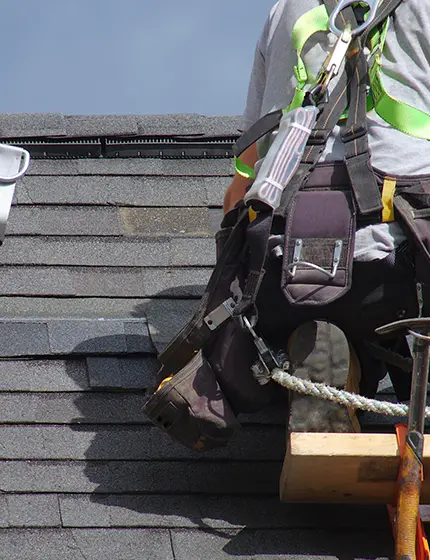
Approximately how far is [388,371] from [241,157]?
0.83m

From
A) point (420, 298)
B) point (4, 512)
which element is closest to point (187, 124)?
point (420, 298)

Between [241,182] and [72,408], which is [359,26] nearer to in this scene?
[241,182]

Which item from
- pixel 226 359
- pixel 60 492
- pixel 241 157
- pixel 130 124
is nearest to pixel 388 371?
pixel 226 359

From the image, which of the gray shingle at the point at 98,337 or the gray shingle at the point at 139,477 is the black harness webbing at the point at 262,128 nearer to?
the gray shingle at the point at 98,337

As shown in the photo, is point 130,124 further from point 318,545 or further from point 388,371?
point 318,545

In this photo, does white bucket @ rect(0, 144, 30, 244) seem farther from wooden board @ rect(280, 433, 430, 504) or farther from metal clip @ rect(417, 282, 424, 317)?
metal clip @ rect(417, 282, 424, 317)

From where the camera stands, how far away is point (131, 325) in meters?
3.75

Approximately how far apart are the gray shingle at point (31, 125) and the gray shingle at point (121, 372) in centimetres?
137

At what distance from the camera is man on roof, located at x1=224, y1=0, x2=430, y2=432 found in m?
2.88

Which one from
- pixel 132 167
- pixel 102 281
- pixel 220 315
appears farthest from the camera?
pixel 132 167

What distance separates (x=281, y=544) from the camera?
296cm

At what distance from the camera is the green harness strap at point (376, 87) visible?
Result: 304 centimetres

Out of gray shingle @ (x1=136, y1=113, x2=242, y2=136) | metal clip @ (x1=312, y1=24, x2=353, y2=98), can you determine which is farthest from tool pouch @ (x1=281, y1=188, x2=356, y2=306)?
gray shingle @ (x1=136, y1=113, x2=242, y2=136)

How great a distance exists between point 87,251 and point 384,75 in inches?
56.7
